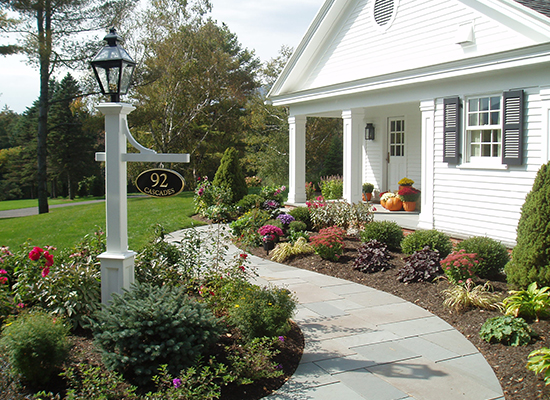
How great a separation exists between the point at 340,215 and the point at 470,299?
4794 mm

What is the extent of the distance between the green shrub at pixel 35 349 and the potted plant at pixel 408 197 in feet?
31.0

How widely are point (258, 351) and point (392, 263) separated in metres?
4.17

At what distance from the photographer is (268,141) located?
76.6ft

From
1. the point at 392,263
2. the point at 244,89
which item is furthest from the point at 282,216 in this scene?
the point at 244,89

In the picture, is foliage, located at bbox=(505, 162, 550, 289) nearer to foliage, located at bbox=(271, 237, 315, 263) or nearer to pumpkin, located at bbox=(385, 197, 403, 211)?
foliage, located at bbox=(271, 237, 315, 263)

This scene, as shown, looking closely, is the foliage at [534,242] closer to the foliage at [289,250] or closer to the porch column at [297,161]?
the foliage at [289,250]

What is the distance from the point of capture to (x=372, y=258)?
736cm

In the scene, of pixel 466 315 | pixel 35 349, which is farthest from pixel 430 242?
pixel 35 349

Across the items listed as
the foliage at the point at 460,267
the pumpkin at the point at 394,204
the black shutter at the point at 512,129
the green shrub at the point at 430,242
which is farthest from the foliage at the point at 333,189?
the foliage at the point at 460,267

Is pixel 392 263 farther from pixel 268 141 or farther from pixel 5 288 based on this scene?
pixel 268 141

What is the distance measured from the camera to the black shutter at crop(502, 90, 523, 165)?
7.48m

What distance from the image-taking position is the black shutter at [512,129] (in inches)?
295

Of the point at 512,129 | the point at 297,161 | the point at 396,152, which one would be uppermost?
the point at 512,129

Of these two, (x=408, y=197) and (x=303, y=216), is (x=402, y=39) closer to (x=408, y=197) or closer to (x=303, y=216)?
(x=408, y=197)
